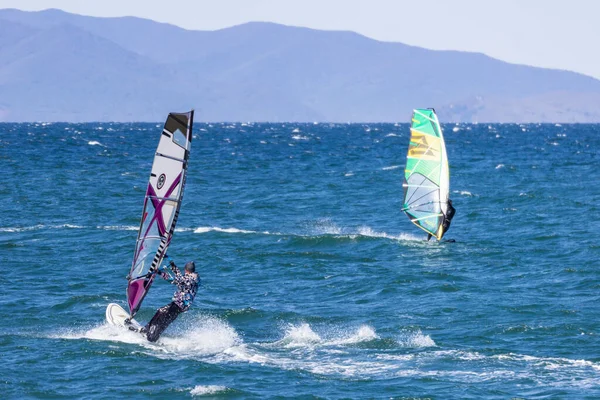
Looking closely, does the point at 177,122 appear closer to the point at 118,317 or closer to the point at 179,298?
the point at 179,298

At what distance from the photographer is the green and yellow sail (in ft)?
112

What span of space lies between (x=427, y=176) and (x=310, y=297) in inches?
419

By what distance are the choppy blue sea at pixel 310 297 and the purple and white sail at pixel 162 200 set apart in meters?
1.42

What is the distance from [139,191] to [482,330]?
31071 mm

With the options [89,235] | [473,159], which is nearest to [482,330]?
[89,235]

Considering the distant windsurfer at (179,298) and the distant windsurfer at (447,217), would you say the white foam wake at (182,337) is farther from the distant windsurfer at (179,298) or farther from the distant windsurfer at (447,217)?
the distant windsurfer at (447,217)

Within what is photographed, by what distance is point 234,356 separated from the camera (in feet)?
63.7

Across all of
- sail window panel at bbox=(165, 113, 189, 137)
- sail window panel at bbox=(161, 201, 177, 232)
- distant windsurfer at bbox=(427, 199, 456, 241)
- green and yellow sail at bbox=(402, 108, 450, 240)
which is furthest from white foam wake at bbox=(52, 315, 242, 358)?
green and yellow sail at bbox=(402, 108, 450, 240)

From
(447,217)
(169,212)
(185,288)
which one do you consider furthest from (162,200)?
(447,217)

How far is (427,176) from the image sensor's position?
34.6 meters

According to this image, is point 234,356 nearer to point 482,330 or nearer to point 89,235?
point 482,330

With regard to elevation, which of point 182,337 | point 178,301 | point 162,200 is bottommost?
point 182,337

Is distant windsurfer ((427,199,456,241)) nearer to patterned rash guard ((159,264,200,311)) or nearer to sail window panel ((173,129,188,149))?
patterned rash guard ((159,264,200,311))

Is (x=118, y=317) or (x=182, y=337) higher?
(x=118, y=317)
